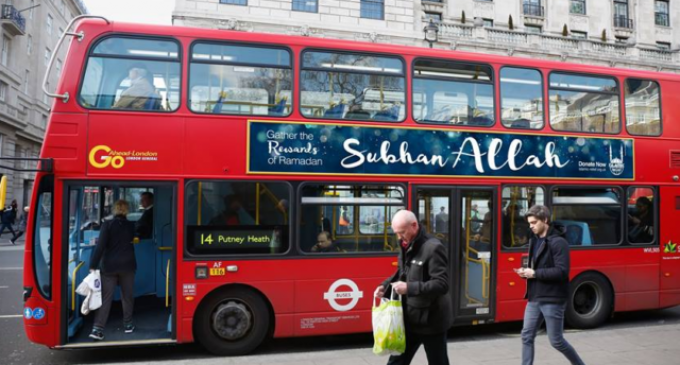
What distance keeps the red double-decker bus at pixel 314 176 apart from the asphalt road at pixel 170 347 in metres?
0.36

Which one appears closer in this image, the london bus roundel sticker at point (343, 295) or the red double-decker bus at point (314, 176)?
the red double-decker bus at point (314, 176)

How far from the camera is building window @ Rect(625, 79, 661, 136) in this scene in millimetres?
8312

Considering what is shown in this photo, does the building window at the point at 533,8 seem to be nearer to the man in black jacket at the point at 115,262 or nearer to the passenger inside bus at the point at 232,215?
the passenger inside bus at the point at 232,215

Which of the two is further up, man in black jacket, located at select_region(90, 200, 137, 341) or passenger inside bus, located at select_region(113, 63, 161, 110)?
passenger inside bus, located at select_region(113, 63, 161, 110)

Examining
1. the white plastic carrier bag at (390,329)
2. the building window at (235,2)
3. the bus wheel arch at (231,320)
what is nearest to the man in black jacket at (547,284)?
the white plastic carrier bag at (390,329)

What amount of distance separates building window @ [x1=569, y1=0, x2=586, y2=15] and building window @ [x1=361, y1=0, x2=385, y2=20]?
50.1 ft

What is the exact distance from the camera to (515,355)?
6.05 m

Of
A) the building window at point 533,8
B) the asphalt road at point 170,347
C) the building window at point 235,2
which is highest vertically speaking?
the building window at point 533,8

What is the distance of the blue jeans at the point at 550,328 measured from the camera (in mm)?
4781

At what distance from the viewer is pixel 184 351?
22.4 feet

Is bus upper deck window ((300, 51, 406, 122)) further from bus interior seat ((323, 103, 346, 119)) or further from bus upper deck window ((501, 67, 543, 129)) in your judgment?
bus upper deck window ((501, 67, 543, 129))

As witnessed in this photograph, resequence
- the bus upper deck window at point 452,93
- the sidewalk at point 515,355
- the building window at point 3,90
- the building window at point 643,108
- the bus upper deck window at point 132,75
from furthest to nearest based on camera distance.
Result: the building window at point 3,90, the building window at point 643,108, the bus upper deck window at point 452,93, the bus upper deck window at point 132,75, the sidewalk at point 515,355

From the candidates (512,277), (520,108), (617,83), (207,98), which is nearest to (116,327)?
(207,98)

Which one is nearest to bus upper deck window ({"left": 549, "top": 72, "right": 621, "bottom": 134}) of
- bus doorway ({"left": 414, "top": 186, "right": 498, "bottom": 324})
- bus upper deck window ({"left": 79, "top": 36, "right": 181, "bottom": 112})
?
bus doorway ({"left": 414, "top": 186, "right": 498, "bottom": 324})
